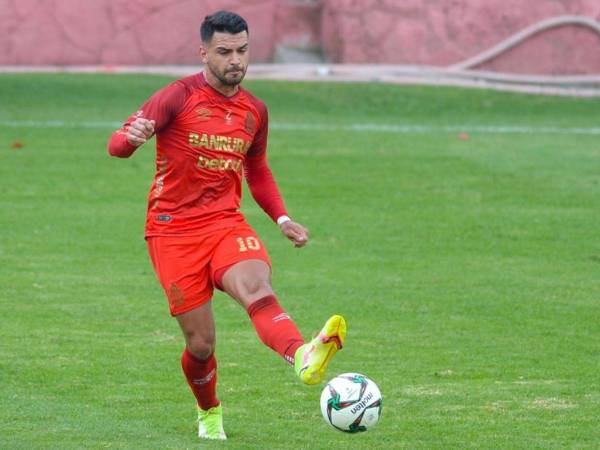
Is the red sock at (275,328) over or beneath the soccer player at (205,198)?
beneath

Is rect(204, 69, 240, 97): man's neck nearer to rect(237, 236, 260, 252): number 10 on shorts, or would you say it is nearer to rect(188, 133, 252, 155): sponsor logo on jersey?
rect(188, 133, 252, 155): sponsor logo on jersey

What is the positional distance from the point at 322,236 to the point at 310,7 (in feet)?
50.5

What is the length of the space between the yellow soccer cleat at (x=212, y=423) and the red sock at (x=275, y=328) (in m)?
0.88

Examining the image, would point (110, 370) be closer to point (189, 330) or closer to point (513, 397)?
point (189, 330)

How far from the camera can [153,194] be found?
23.3 ft

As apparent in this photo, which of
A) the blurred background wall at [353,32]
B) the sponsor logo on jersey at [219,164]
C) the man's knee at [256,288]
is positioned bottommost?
the blurred background wall at [353,32]

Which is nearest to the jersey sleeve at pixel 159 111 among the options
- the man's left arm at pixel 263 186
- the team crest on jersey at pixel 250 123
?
the team crest on jersey at pixel 250 123

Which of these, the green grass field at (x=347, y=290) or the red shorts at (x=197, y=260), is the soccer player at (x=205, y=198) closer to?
the red shorts at (x=197, y=260)

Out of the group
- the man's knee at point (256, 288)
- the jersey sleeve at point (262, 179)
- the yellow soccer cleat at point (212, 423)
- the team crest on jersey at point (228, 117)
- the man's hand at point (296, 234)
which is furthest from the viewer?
the jersey sleeve at point (262, 179)

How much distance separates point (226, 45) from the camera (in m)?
6.87

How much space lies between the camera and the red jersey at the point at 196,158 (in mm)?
6965

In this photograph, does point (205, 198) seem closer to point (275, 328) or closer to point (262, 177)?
point (262, 177)

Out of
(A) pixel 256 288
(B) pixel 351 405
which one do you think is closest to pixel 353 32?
(A) pixel 256 288

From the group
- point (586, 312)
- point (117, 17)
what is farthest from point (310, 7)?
point (586, 312)
